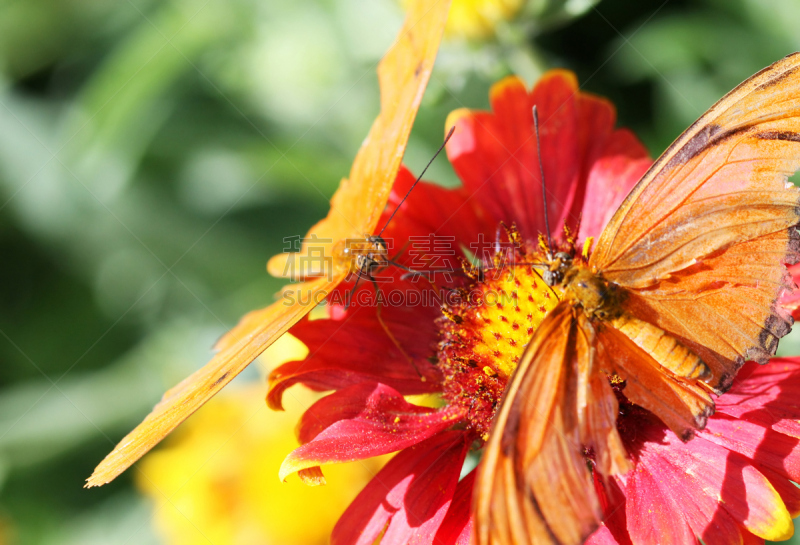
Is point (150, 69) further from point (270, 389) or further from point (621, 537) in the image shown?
point (621, 537)

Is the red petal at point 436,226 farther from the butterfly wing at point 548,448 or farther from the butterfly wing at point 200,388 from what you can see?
the butterfly wing at point 548,448

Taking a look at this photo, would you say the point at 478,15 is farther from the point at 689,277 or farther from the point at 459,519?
the point at 459,519

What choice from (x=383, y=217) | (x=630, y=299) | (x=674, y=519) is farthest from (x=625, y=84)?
(x=674, y=519)

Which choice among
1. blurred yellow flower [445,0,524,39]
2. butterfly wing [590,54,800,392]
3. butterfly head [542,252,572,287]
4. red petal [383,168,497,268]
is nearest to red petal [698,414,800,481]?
butterfly wing [590,54,800,392]

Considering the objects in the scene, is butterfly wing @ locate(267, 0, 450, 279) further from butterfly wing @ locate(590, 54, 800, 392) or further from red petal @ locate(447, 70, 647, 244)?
butterfly wing @ locate(590, 54, 800, 392)

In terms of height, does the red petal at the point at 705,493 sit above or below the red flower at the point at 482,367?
below

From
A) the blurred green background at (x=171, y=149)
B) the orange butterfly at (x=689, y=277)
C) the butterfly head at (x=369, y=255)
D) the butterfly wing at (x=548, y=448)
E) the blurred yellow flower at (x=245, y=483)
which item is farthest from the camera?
the blurred green background at (x=171, y=149)

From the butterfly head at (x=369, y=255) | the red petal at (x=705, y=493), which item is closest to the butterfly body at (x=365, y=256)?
the butterfly head at (x=369, y=255)
